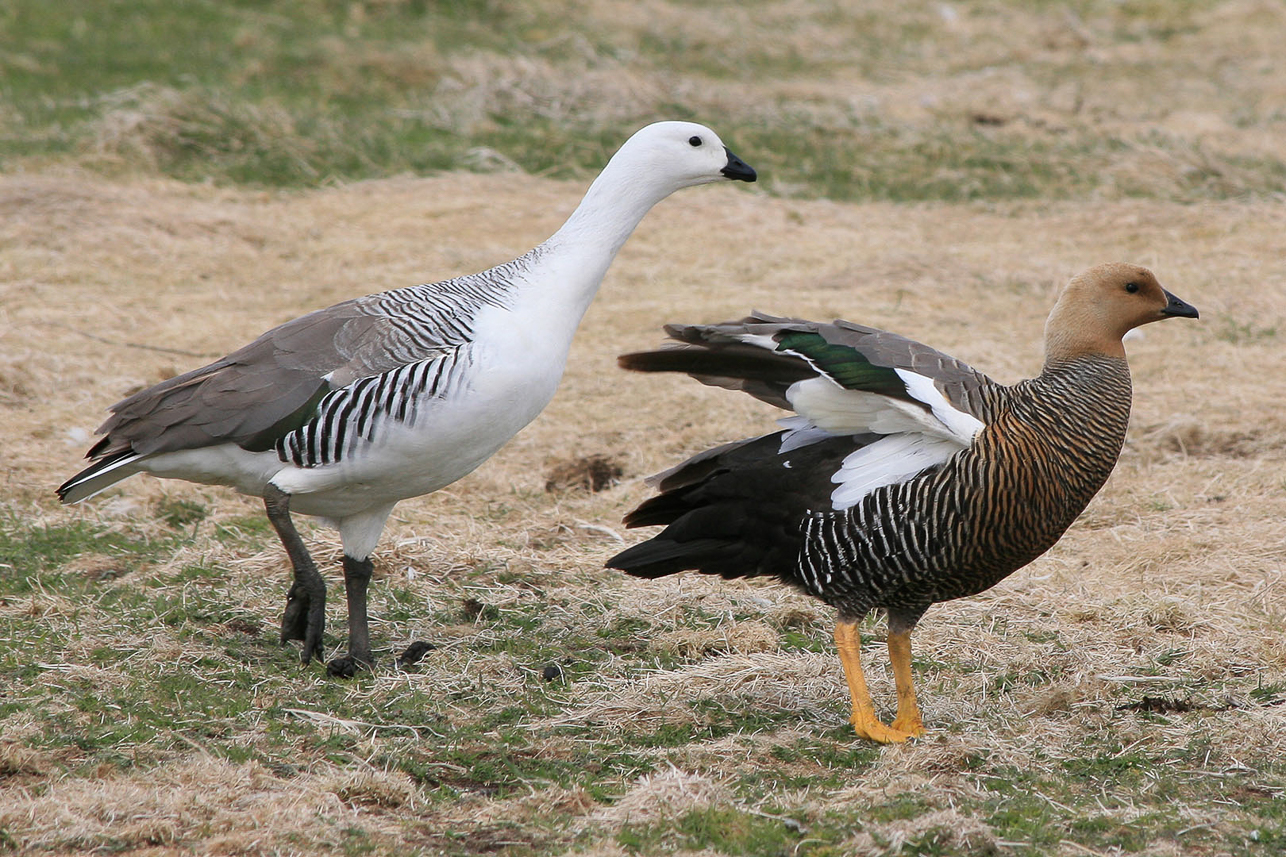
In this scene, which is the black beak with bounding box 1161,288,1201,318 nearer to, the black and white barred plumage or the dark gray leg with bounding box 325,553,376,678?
the black and white barred plumage

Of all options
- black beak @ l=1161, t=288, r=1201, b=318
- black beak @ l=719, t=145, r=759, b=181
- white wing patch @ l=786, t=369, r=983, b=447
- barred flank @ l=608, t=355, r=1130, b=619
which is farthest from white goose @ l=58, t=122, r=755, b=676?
black beak @ l=1161, t=288, r=1201, b=318

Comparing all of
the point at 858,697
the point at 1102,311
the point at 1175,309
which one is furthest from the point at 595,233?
the point at 1175,309

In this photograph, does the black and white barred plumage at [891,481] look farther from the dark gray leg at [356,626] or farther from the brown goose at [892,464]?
the dark gray leg at [356,626]

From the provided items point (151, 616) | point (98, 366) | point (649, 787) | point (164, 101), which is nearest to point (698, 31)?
point (164, 101)

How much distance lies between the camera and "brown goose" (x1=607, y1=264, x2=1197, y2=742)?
462 cm

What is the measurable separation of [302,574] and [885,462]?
222 cm

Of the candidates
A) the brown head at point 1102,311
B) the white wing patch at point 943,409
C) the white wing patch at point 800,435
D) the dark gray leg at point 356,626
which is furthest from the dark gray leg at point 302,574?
the brown head at point 1102,311

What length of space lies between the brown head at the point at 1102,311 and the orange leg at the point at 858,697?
4.06 feet

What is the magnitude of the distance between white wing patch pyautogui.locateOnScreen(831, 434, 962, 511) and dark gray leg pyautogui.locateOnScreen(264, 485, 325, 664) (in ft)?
6.49

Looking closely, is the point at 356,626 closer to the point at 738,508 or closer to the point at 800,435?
the point at 738,508

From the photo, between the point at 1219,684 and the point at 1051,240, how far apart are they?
727 cm

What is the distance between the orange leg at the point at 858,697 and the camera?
15.7ft

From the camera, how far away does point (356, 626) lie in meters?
5.48

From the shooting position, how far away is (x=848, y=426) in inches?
192
